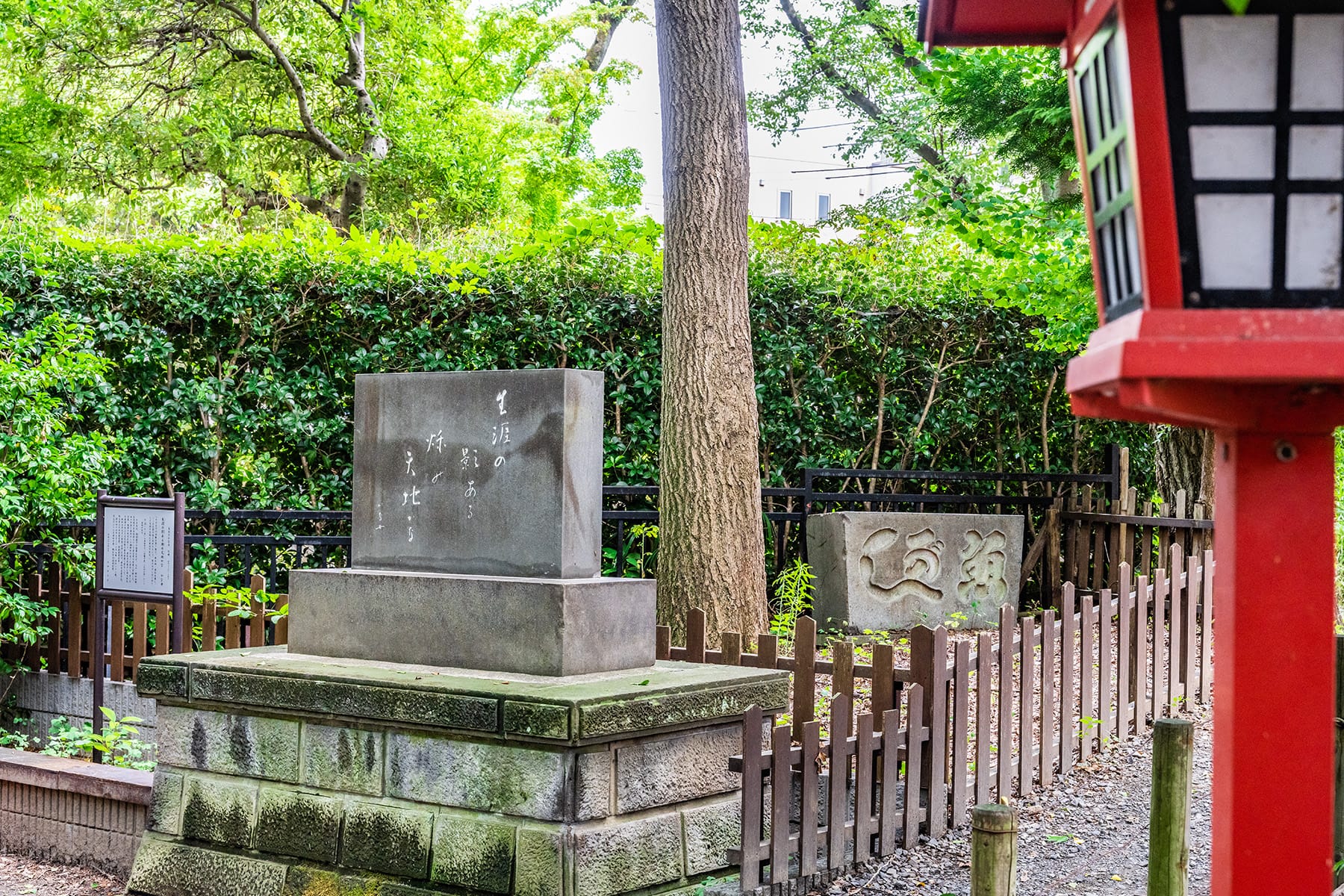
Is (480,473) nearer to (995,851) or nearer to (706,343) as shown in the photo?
(995,851)

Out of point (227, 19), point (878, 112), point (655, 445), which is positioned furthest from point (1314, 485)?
point (878, 112)

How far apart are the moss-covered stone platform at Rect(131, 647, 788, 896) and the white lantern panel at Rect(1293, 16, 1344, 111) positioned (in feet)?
9.87

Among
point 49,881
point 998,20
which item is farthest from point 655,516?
point 998,20

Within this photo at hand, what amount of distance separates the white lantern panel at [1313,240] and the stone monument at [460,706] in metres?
2.89

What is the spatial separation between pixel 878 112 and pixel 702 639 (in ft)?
54.3

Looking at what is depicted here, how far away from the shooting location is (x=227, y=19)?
16.2 m

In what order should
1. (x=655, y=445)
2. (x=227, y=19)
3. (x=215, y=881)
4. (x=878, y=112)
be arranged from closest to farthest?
(x=215, y=881) → (x=655, y=445) → (x=227, y=19) → (x=878, y=112)

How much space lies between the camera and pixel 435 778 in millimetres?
4738

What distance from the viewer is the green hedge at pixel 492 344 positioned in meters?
9.09

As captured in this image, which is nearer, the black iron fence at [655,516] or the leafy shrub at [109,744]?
the leafy shrub at [109,744]

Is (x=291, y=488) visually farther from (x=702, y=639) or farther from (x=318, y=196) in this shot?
(x=318, y=196)

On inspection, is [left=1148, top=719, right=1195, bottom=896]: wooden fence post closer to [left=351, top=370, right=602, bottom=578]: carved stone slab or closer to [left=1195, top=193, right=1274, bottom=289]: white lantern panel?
[left=1195, top=193, right=1274, bottom=289]: white lantern panel

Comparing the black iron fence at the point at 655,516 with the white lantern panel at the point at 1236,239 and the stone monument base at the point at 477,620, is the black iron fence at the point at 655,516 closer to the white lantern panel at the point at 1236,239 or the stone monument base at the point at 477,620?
the stone monument base at the point at 477,620

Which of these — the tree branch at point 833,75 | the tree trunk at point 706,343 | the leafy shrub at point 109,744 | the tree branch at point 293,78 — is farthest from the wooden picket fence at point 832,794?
the tree branch at point 833,75
